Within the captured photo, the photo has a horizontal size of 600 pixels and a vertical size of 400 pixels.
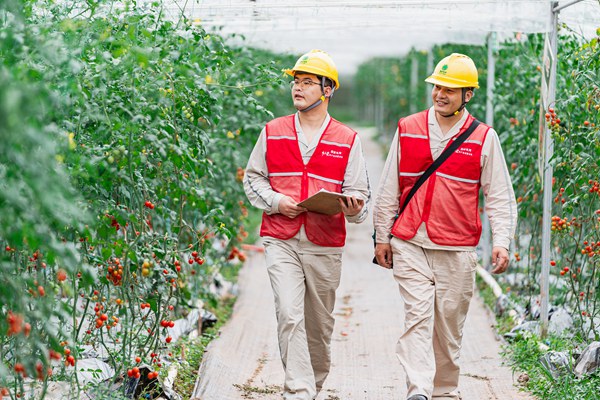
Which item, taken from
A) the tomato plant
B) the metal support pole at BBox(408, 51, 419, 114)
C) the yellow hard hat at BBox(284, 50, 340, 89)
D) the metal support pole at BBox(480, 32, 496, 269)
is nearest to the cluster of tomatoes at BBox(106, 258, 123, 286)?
the tomato plant

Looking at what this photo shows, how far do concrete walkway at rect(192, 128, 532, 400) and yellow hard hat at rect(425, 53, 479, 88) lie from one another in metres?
1.83

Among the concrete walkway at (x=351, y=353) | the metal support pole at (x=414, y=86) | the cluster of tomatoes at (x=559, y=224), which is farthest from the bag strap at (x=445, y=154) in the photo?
the metal support pole at (x=414, y=86)

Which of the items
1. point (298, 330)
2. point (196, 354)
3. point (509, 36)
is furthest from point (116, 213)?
point (509, 36)

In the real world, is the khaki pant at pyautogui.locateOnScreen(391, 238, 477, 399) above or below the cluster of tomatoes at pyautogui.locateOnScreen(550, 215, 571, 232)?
below

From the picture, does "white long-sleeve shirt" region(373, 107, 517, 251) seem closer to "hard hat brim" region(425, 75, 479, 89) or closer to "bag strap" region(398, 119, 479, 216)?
"bag strap" region(398, 119, 479, 216)

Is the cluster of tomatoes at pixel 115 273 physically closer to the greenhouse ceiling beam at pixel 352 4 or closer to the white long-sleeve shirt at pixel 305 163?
the white long-sleeve shirt at pixel 305 163

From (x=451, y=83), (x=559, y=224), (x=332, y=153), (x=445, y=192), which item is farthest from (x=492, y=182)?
(x=559, y=224)

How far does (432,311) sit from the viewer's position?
4.88m

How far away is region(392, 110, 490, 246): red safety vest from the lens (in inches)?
193

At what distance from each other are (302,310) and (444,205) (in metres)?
0.88

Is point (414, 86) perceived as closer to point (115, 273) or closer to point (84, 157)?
point (115, 273)

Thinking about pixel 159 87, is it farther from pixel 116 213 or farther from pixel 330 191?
pixel 330 191

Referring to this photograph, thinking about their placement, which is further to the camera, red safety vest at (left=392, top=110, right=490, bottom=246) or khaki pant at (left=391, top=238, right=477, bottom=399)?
red safety vest at (left=392, top=110, right=490, bottom=246)

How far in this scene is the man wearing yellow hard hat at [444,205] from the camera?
4.89 meters
